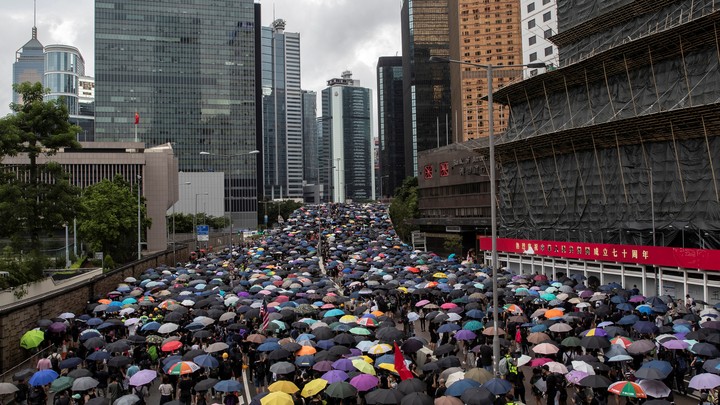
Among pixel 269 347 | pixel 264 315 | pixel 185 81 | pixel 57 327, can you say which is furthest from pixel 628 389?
pixel 185 81

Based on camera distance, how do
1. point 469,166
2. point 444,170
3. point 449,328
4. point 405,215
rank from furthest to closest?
point 405,215, point 444,170, point 469,166, point 449,328

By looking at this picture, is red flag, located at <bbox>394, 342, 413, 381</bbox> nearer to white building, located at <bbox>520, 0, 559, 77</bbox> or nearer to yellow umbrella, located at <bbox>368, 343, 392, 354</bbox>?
yellow umbrella, located at <bbox>368, 343, 392, 354</bbox>

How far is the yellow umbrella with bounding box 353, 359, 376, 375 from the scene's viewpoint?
16.9m

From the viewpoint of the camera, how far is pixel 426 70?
545 feet

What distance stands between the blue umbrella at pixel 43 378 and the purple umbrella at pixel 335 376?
308 inches

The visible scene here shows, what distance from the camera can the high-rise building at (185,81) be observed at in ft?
473

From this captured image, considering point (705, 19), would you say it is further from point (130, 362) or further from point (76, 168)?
point (76, 168)

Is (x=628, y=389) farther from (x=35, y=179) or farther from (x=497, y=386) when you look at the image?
(x=35, y=179)

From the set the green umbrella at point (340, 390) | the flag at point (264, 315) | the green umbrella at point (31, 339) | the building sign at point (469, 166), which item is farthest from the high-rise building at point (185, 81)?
the green umbrella at point (340, 390)

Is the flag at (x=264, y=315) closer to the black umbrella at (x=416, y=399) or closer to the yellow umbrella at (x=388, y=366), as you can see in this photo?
the yellow umbrella at (x=388, y=366)

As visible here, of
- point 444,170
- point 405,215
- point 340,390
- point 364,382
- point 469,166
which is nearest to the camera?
point 340,390

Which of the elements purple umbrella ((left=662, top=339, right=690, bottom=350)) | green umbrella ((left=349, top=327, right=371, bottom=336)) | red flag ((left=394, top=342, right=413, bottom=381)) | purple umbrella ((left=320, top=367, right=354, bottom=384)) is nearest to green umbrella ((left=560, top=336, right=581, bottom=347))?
purple umbrella ((left=662, top=339, right=690, bottom=350))

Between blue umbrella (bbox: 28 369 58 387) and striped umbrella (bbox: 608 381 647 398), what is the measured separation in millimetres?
14831

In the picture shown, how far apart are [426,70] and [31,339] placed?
151598 mm
